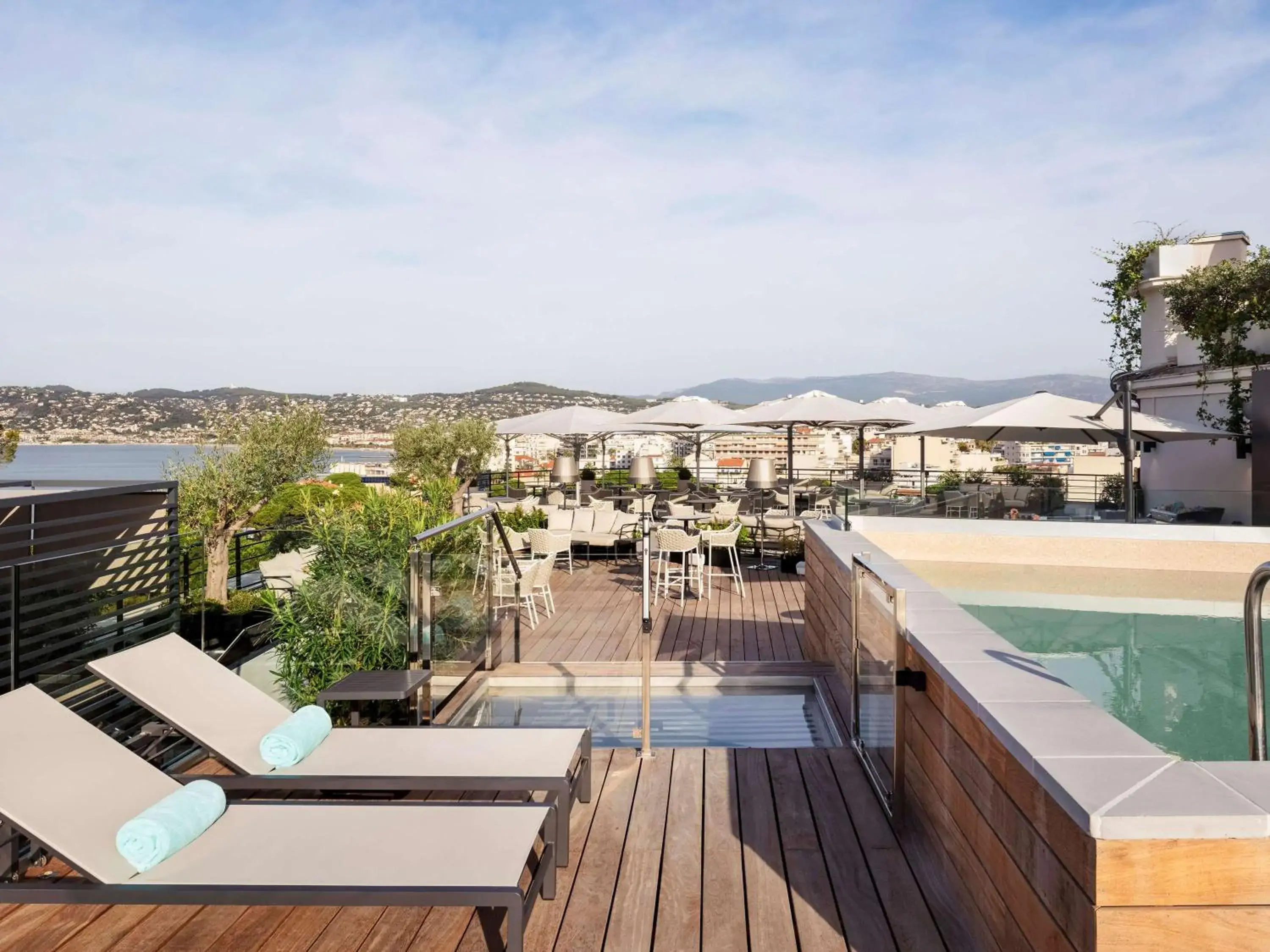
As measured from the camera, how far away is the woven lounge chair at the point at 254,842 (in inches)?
97.4

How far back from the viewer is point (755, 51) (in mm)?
13367

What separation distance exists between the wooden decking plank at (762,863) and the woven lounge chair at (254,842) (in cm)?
70

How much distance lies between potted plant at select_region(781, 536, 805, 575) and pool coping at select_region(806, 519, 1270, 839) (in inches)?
298

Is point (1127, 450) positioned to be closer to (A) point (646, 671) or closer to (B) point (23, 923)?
(A) point (646, 671)

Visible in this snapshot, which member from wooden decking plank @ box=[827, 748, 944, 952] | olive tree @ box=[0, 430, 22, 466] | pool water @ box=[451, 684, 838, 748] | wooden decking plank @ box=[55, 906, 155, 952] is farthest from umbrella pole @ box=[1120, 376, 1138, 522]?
olive tree @ box=[0, 430, 22, 466]

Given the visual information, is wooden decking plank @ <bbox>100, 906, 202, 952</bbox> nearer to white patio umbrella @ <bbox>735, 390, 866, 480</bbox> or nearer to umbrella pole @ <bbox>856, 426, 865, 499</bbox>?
umbrella pole @ <bbox>856, 426, 865, 499</bbox>

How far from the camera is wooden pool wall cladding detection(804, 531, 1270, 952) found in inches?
69.1

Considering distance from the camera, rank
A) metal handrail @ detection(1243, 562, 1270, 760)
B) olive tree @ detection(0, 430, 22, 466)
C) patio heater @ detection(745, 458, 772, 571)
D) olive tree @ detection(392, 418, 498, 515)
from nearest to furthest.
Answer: metal handrail @ detection(1243, 562, 1270, 760) < patio heater @ detection(745, 458, 772, 571) < olive tree @ detection(392, 418, 498, 515) < olive tree @ detection(0, 430, 22, 466)

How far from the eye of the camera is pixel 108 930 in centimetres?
281

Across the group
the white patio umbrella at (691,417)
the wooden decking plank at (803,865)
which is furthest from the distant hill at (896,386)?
the wooden decking plank at (803,865)

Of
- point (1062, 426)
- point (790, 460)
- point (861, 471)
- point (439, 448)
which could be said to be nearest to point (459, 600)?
point (861, 471)

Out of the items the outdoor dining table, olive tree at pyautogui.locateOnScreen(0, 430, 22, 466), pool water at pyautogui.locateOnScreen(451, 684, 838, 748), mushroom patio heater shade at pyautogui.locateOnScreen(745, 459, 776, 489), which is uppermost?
olive tree at pyautogui.locateOnScreen(0, 430, 22, 466)

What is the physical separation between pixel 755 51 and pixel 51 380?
36458 millimetres

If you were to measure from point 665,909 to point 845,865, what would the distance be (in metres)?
0.72
